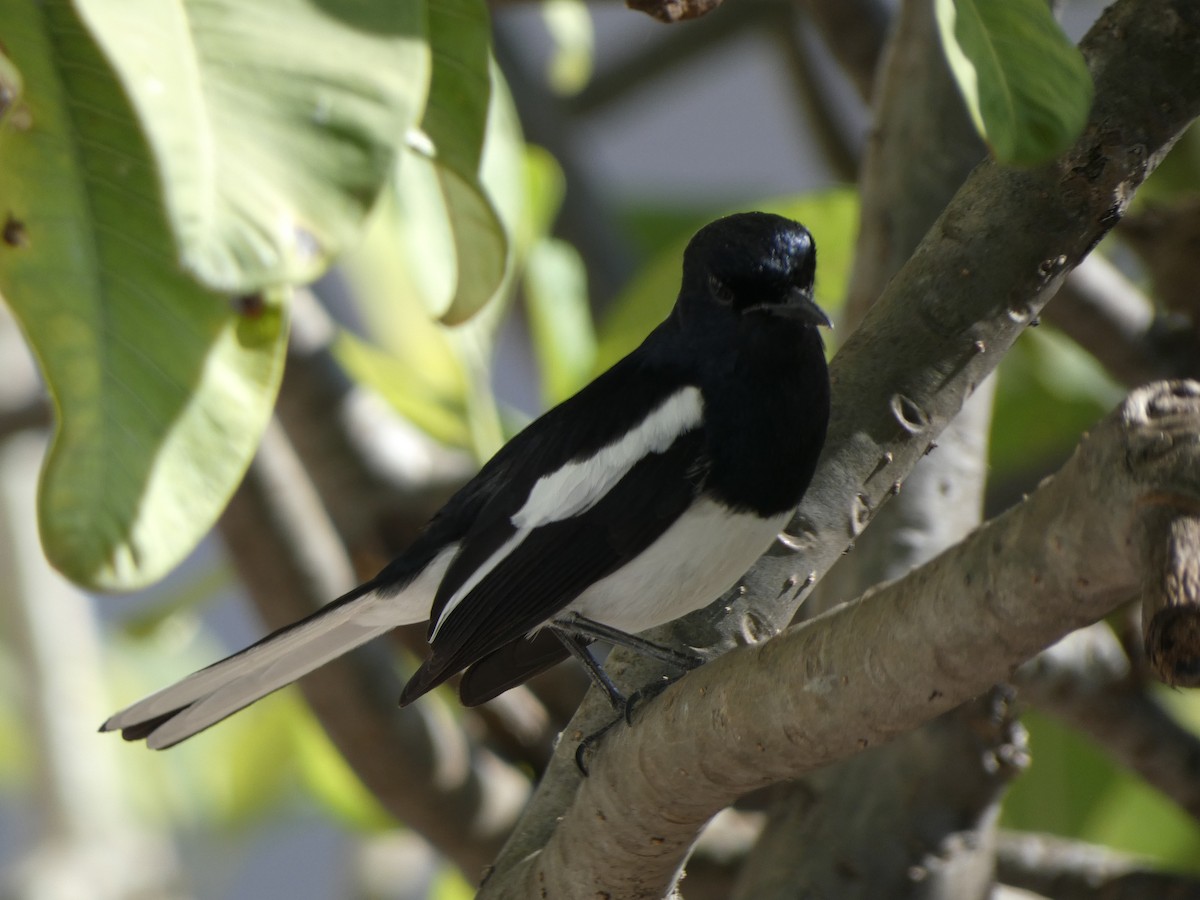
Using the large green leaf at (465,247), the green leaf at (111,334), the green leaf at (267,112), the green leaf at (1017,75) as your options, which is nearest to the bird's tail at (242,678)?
the large green leaf at (465,247)

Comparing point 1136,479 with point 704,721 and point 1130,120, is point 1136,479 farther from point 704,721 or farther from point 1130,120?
point 1130,120

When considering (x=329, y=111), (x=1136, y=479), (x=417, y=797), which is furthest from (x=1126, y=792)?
(x=329, y=111)

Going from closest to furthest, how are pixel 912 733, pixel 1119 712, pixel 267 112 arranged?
pixel 267 112 → pixel 912 733 → pixel 1119 712

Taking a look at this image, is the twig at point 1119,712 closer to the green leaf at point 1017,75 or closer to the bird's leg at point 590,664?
the bird's leg at point 590,664

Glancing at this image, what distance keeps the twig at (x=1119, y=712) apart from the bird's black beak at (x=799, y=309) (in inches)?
26.3

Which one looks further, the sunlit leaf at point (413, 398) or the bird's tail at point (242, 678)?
the sunlit leaf at point (413, 398)

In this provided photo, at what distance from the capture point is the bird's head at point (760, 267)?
1.32 meters

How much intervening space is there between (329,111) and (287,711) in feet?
7.10

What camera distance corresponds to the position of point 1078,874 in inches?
71.5

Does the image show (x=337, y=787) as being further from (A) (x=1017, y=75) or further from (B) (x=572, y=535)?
(A) (x=1017, y=75)

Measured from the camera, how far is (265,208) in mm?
781

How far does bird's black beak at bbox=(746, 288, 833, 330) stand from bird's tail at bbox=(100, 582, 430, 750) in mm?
500

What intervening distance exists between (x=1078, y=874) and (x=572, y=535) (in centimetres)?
95

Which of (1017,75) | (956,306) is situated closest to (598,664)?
(956,306)
